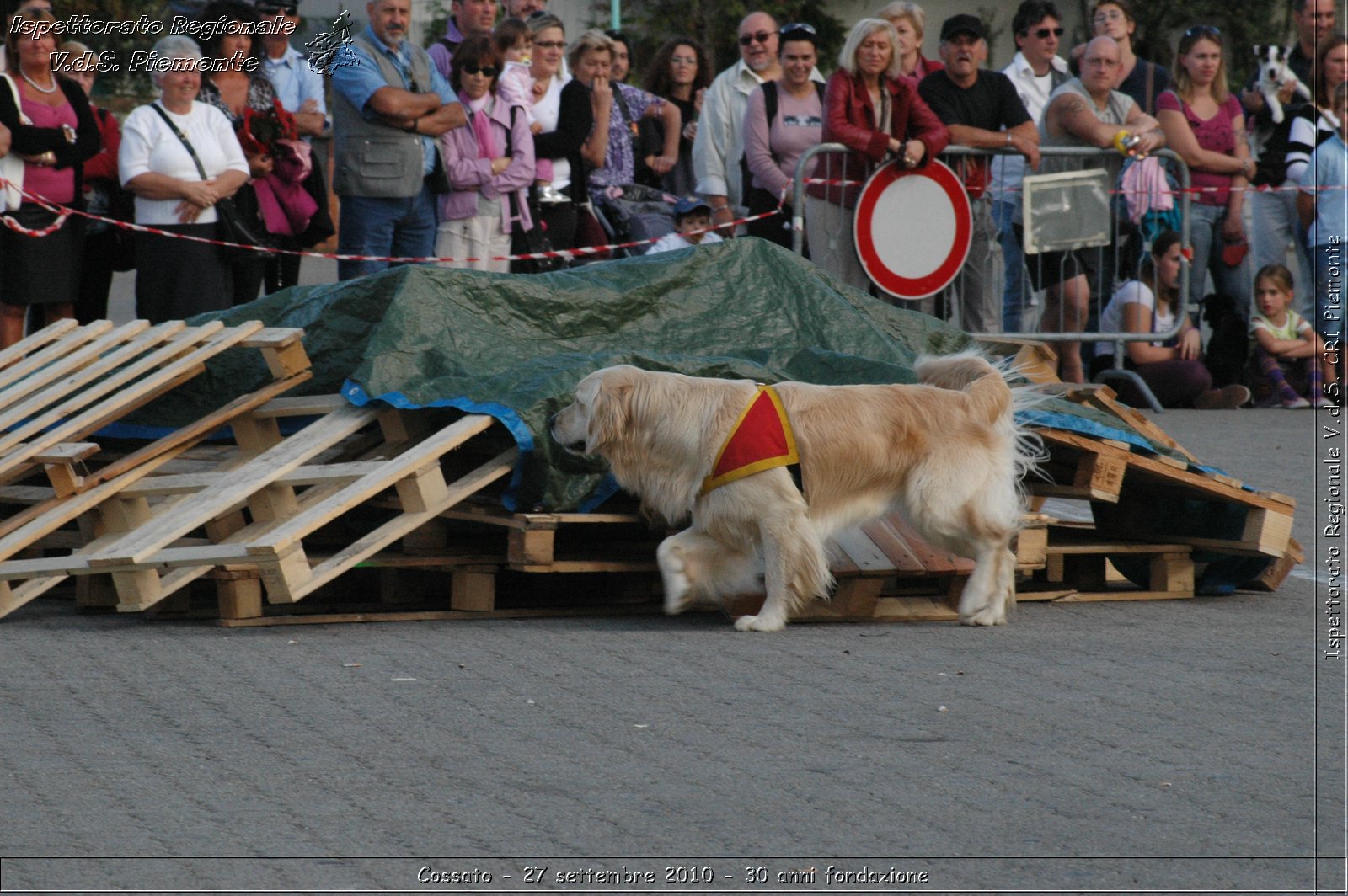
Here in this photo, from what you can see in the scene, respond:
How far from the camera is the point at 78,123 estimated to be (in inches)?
394

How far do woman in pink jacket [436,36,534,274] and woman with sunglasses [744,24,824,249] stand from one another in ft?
5.17

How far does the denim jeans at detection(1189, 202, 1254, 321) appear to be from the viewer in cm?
1272

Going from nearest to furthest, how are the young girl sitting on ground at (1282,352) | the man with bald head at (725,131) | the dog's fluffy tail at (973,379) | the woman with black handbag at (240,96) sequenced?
the dog's fluffy tail at (973,379)
the woman with black handbag at (240,96)
the man with bald head at (725,131)
the young girl sitting on ground at (1282,352)

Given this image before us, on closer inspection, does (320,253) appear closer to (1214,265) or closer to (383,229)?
(383,229)

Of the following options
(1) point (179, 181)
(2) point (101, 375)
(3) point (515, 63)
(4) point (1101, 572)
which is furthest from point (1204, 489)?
(3) point (515, 63)

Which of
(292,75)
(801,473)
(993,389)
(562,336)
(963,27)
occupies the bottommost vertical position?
(801,473)

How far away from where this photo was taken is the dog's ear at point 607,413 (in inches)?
251

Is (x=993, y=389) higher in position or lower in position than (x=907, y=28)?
lower

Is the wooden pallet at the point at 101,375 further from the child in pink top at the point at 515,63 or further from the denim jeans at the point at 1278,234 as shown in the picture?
the denim jeans at the point at 1278,234

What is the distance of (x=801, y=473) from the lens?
6457 mm

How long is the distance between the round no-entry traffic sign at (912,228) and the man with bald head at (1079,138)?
0.97m

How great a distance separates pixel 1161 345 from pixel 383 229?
19.4 ft

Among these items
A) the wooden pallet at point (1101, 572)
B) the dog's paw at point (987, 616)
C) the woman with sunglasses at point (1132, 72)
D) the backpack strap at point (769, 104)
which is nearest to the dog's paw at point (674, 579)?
the dog's paw at point (987, 616)

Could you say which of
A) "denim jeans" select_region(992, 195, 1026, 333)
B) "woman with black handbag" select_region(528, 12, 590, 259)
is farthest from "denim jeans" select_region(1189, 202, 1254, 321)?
"woman with black handbag" select_region(528, 12, 590, 259)
